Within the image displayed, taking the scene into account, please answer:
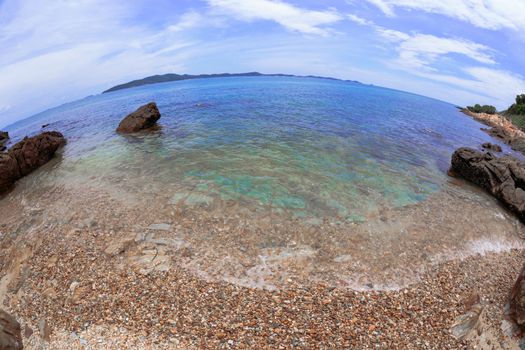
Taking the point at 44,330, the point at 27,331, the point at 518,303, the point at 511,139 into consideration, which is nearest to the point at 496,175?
the point at 518,303

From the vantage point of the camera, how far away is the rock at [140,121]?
30591mm

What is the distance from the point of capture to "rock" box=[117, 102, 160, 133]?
30.6 metres

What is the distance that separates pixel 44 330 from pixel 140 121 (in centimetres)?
2621

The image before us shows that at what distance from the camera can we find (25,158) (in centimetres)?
2111

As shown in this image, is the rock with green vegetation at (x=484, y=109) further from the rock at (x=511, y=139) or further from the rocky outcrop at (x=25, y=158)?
the rocky outcrop at (x=25, y=158)

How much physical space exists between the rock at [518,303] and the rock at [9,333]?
1378 cm

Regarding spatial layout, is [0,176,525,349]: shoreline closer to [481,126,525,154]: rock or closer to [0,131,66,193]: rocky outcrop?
[0,131,66,193]: rocky outcrop

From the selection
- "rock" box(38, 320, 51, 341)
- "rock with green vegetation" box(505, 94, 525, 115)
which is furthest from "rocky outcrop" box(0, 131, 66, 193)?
"rock with green vegetation" box(505, 94, 525, 115)

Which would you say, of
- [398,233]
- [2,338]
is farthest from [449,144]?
[2,338]

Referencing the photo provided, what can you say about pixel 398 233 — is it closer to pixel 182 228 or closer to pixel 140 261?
pixel 182 228

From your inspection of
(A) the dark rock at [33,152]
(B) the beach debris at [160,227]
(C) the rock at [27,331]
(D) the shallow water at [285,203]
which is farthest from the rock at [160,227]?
(A) the dark rock at [33,152]

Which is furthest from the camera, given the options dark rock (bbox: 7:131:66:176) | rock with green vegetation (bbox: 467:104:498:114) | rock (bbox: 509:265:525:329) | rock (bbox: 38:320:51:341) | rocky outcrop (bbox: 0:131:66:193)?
rock with green vegetation (bbox: 467:104:498:114)

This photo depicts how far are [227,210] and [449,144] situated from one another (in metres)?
30.6

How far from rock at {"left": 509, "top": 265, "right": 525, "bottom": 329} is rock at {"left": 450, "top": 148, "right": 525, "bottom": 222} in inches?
339
